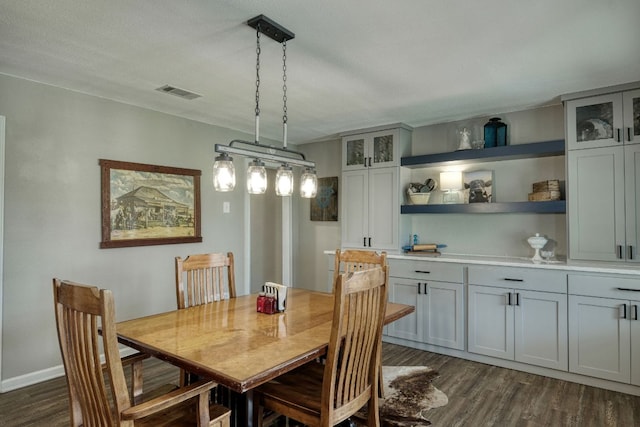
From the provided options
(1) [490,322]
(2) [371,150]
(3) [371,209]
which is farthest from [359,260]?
(2) [371,150]

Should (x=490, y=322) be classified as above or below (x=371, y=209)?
below

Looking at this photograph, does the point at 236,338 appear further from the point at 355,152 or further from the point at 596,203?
the point at 355,152

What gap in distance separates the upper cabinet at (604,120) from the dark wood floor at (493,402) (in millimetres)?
2026

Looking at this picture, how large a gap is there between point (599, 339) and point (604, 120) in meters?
1.81

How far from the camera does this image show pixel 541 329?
3209mm

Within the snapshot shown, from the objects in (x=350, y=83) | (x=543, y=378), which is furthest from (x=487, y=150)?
(x=543, y=378)

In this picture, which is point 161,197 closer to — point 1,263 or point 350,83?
point 1,263

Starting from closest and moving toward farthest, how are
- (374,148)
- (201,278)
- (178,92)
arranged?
1. (201,278)
2. (178,92)
3. (374,148)

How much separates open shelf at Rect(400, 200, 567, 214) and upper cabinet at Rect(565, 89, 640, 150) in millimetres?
534

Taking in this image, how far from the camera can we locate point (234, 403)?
1.99 metres

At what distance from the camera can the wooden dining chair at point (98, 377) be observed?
1290 millimetres

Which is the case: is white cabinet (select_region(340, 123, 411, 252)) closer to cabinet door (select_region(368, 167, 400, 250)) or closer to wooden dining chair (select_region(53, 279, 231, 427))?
cabinet door (select_region(368, 167, 400, 250))

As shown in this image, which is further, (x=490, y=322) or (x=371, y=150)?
(x=371, y=150)

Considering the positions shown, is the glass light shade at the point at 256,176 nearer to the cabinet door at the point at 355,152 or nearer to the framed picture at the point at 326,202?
the cabinet door at the point at 355,152
